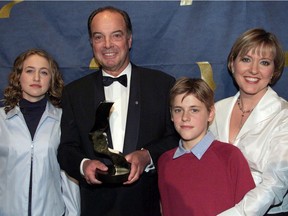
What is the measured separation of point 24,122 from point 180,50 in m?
0.95

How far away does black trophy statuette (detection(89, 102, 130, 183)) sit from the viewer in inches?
66.3

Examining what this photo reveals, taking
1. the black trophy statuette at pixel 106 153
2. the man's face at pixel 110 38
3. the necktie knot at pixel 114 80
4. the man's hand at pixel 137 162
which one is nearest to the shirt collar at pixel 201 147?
the man's hand at pixel 137 162

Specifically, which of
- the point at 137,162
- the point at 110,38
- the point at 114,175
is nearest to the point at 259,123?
the point at 137,162

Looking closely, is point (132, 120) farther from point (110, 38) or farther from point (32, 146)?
point (32, 146)

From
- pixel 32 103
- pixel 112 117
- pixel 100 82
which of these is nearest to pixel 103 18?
pixel 100 82

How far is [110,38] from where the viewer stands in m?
1.99

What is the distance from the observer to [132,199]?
194cm

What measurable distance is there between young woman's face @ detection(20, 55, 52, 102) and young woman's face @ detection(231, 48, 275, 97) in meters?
1.01

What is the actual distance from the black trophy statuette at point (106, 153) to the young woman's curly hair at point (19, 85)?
2.13 feet

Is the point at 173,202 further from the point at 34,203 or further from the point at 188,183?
the point at 34,203

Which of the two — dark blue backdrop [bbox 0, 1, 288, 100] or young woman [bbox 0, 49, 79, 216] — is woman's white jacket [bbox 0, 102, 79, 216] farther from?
dark blue backdrop [bbox 0, 1, 288, 100]

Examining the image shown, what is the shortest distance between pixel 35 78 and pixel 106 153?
716 mm

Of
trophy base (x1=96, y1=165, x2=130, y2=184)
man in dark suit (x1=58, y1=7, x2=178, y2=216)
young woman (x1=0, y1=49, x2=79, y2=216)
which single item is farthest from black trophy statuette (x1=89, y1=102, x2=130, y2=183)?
young woman (x1=0, y1=49, x2=79, y2=216)

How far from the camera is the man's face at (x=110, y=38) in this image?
6.52 feet
